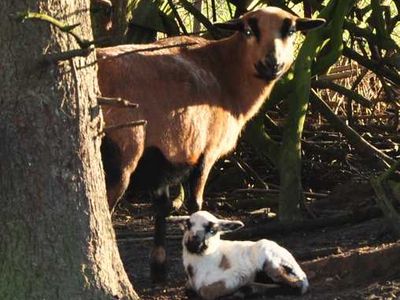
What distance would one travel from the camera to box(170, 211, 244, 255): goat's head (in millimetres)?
6223

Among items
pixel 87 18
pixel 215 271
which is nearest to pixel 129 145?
pixel 215 271

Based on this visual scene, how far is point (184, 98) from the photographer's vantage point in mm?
7195

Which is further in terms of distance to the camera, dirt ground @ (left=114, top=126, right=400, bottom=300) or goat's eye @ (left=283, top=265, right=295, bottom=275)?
dirt ground @ (left=114, top=126, right=400, bottom=300)

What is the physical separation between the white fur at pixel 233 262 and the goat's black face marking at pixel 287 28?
2.05m

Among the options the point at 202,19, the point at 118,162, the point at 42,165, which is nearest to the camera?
the point at 42,165

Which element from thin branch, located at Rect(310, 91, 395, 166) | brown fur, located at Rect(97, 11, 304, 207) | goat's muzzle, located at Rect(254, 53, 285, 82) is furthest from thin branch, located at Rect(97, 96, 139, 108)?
thin branch, located at Rect(310, 91, 395, 166)

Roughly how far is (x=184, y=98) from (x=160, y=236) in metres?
1.12

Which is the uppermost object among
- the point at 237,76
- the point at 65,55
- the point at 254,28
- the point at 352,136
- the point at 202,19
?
the point at 202,19

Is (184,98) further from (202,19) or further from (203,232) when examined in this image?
(202,19)

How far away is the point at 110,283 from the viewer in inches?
209

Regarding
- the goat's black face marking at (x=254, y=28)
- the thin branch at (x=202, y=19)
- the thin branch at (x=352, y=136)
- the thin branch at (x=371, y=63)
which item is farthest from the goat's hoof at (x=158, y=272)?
the thin branch at (x=371, y=63)

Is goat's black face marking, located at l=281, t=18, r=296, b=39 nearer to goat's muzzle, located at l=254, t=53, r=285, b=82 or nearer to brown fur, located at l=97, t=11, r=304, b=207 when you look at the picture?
brown fur, located at l=97, t=11, r=304, b=207

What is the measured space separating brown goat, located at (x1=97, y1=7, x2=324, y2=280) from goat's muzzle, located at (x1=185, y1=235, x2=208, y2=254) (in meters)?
0.76

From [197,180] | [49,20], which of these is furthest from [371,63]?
[49,20]
